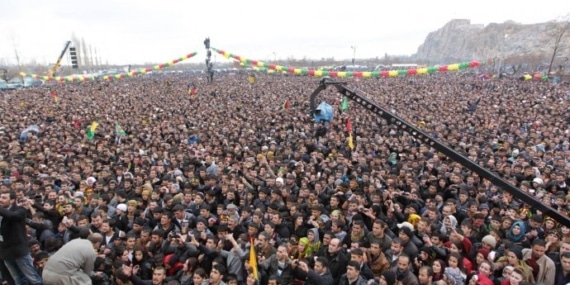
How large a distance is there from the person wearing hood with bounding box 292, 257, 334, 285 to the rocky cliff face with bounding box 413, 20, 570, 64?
62.7 m

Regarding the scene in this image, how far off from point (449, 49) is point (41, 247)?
12998 cm

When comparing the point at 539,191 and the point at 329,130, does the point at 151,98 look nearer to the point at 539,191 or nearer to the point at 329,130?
the point at 329,130

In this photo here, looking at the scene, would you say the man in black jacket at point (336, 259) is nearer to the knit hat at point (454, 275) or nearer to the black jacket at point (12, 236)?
the knit hat at point (454, 275)

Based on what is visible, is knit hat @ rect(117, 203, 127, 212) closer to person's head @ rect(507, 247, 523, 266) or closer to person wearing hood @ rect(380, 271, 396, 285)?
person wearing hood @ rect(380, 271, 396, 285)

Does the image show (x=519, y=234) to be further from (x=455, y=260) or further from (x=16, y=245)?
(x=16, y=245)

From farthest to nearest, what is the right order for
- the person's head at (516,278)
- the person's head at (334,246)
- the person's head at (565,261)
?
the person's head at (334,246), the person's head at (565,261), the person's head at (516,278)

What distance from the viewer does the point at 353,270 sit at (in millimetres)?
3943

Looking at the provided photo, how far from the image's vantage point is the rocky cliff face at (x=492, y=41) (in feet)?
228

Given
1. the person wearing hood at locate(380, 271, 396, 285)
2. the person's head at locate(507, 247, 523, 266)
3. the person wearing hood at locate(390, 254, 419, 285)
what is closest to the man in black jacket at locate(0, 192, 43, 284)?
the person wearing hood at locate(380, 271, 396, 285)

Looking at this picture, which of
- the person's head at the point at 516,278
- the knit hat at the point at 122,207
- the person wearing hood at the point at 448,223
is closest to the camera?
the person's head at the point at 516,278

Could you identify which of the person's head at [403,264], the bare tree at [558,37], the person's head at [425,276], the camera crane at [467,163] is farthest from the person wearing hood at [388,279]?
the bare tree at [558,37]

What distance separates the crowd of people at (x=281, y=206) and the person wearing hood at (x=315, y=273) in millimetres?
13

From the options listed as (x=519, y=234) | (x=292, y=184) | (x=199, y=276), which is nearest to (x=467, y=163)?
(x=519, y=234)

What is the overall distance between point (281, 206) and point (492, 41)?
10524 cm
